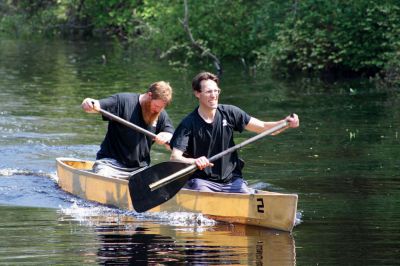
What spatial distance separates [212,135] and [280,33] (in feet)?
58.0

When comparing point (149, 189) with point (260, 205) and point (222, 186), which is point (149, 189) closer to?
point (222, 186)

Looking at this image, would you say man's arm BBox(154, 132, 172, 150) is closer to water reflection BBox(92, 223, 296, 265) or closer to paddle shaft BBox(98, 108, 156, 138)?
paddle shaft BBox(98, 108, 156, 138)

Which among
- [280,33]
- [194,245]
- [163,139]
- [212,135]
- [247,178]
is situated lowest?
[194,245]

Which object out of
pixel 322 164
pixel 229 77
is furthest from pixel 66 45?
pixel 322 164

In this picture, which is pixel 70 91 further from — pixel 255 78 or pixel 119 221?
pixel 119 221

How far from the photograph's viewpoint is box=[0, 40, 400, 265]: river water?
366 inches

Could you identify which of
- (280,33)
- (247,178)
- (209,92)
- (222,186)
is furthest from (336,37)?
(209,92)

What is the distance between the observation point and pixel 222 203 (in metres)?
10.7

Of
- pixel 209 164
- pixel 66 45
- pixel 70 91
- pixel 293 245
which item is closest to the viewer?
pixel 293 245

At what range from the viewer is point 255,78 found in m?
29.3

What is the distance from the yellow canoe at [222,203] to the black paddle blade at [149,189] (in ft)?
0.62

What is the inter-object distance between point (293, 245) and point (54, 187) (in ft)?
16.7

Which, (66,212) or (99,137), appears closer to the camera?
(66,212)

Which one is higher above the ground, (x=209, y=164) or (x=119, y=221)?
(x=209, y=164)
